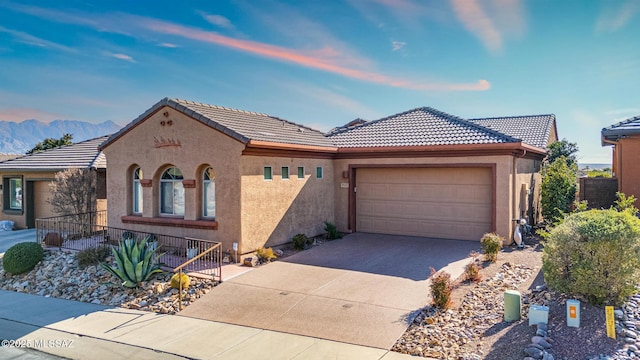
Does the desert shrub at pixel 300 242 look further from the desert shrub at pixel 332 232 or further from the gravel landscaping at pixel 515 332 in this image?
the gravel landscaping at pixel 515 332

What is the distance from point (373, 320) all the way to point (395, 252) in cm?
522

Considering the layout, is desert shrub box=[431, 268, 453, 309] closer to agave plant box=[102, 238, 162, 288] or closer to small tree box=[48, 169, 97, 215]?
agave plant box=[102, 238, 162, 288]

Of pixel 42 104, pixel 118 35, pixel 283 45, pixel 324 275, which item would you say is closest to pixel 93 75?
pixel 118 35

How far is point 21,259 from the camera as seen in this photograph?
12.1m

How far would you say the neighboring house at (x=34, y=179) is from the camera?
1833 centimetres

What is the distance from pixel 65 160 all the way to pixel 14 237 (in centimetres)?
376

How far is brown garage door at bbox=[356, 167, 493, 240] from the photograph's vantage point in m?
14.1

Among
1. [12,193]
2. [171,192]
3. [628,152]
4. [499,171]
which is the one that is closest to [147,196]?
[171,192]

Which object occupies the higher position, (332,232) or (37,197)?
(37,197)

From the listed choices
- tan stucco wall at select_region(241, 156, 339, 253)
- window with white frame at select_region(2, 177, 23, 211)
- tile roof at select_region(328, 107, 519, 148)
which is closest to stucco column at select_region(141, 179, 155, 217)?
tan stucco wall at select_region(241, 156, 339, 253)

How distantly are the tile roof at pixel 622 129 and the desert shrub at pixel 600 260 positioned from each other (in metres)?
7.12

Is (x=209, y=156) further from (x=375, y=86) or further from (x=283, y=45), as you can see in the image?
(x=375, y=86)

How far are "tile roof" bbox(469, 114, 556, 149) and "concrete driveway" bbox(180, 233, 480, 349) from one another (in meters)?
8.93

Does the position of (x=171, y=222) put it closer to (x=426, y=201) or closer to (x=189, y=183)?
(x=189, y=183)
